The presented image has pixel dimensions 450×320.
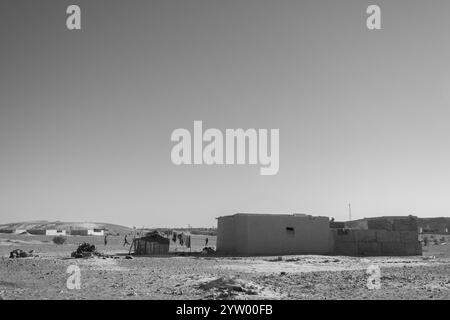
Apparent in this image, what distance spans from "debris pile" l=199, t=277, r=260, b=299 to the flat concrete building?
1950cm

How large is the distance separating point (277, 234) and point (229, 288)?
21.3m

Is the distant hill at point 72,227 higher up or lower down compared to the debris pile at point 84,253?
lower down

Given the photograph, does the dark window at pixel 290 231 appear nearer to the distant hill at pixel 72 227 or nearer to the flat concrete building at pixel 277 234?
the flat concrete building at pixel 277 234

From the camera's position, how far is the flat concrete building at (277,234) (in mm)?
32250

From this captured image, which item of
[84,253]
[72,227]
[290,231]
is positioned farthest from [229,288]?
[72,227]

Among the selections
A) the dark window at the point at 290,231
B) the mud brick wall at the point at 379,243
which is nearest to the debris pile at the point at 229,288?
the dark window at the point at 290,231

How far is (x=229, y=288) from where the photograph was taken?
11.9 meters

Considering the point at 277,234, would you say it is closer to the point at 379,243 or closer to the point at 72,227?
the point at 379,243

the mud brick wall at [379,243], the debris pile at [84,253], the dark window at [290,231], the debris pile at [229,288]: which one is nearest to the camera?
the debris pile at [229,288]

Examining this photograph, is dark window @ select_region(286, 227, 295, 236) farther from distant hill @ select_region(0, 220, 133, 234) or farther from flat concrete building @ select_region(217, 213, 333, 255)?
distant hill @ select_region(0, 220, 133, 234)

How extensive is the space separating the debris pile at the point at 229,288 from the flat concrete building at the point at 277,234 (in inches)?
Answer: 768

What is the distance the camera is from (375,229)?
112 feet
